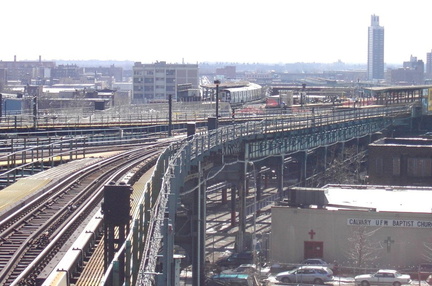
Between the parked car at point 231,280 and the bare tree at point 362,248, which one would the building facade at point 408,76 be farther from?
the parked car at point 231,280

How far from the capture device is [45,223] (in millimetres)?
12039

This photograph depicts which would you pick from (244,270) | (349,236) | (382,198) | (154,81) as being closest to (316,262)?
(349,236)

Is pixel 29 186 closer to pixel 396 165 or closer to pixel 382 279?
pixel 382 279

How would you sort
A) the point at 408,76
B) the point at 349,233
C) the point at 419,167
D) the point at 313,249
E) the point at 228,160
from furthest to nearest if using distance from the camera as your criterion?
the point at 408,76 < the point at 419,167 < the point at 228,160 < the point at 313,249 < the point at 349,233

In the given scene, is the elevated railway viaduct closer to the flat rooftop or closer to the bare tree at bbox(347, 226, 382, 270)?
the flat rooftop

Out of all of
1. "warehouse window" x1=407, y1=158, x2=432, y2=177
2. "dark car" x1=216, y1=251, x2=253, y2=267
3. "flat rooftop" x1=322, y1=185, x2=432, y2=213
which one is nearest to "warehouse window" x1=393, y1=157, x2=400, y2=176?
"warehouse window" x1=407, y1=158, x2=432, y2=177

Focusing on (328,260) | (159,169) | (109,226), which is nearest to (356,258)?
(328,260)

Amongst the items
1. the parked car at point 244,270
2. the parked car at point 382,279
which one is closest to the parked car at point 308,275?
the parked car at point 382,279

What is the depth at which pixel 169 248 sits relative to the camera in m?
12.5

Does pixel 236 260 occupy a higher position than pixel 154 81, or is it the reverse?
pixel 154 81

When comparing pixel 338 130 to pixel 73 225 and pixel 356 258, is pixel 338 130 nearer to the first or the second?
pixel 356 258

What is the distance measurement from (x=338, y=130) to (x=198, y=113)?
12738mm

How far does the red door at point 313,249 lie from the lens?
23.5 meters

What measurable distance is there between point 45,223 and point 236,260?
14354 mm
